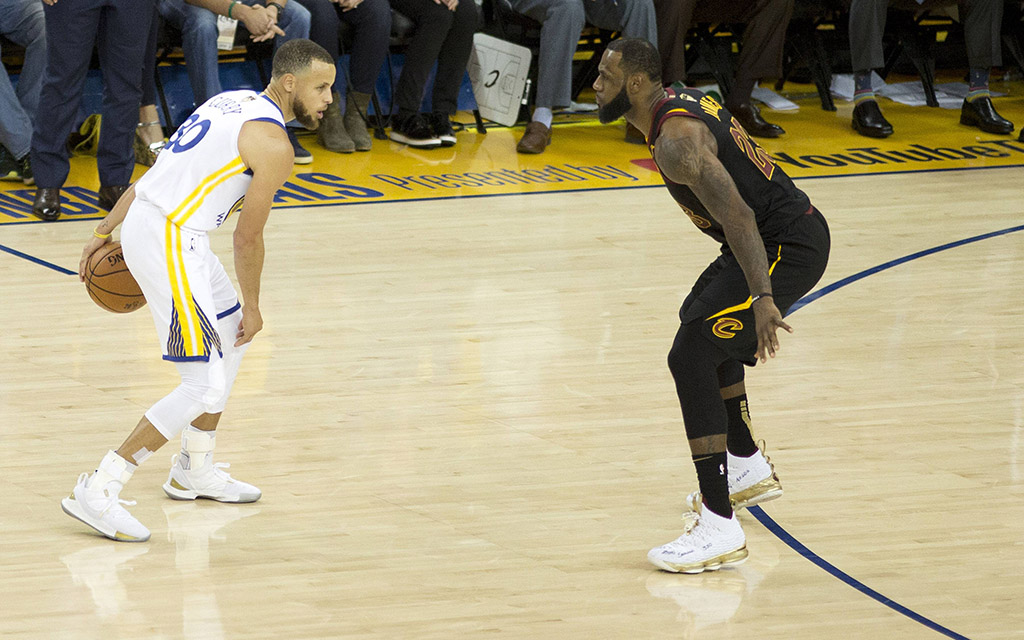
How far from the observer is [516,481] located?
4.30m

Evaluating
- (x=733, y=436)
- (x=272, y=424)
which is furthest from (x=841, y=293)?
(x=272, y=424)

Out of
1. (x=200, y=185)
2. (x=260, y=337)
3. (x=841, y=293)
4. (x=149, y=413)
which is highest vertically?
(x=200, y=185)

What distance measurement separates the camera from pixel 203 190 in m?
3.78

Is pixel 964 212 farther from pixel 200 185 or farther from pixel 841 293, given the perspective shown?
pixel 200 185

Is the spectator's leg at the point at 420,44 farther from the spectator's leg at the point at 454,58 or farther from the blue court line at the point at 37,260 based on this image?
the blue court line at the point at 37,260

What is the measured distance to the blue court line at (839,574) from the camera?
3381 mm

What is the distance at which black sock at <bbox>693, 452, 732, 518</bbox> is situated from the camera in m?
3.69

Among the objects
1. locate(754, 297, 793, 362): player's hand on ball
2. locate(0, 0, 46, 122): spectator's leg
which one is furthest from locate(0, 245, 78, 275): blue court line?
locate(754, 297, 793, 362): player's hand on ball

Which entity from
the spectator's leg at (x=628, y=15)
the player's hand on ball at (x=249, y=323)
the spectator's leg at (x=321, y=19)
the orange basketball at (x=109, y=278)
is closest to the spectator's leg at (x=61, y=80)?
the spectator's leg at (x=321, y=19)

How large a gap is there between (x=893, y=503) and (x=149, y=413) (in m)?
2.28

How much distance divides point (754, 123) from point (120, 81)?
4601mm

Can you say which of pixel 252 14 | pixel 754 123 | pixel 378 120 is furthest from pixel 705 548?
pixel 754 123

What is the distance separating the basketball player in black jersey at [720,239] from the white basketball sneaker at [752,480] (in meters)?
0.22

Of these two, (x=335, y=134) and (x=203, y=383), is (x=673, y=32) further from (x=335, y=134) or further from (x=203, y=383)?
(x=203, y=383)
